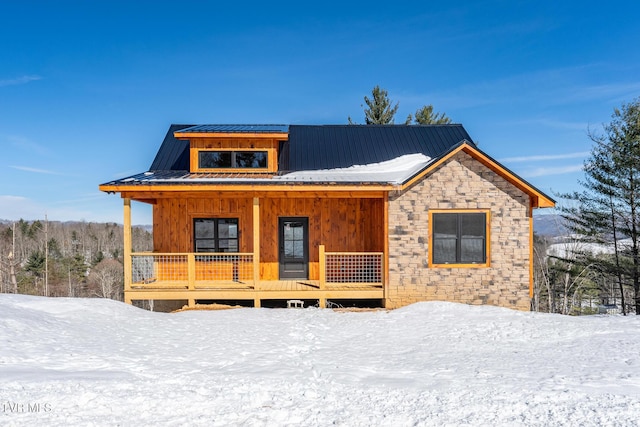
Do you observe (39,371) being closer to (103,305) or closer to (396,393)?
(103,305)

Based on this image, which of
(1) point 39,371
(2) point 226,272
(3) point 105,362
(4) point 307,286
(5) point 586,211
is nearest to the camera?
(1) point 39,371

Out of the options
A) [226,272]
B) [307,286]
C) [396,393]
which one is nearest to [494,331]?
[396,393]

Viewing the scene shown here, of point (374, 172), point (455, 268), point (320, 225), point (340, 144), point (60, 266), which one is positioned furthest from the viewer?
point (60, 266)

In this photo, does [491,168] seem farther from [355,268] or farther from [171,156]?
[171,156]

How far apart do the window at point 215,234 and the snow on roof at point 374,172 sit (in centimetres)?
257

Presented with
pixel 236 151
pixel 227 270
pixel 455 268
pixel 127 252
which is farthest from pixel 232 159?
pixel 455 268

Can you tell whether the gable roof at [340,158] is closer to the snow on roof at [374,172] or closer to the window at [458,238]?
the snow on roof at [374,172]

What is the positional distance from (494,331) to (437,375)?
305cm

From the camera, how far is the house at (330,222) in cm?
981

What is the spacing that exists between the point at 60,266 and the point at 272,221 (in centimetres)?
5290

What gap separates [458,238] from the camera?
992 centimetres

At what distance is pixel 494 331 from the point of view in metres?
7.73

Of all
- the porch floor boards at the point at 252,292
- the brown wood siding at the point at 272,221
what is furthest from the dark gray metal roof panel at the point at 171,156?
the porch floor boards at the point at 252,292

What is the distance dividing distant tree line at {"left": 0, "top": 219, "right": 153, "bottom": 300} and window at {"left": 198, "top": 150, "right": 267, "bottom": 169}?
29.1 metres
